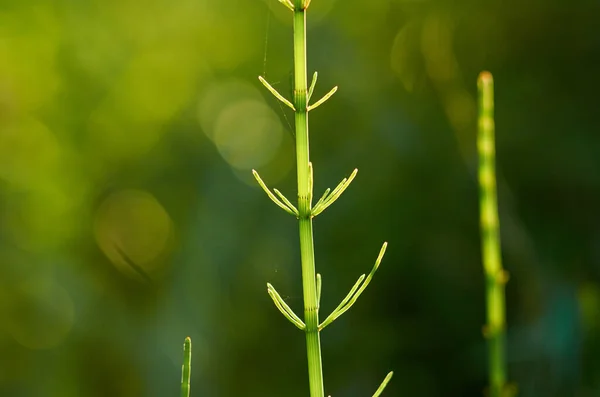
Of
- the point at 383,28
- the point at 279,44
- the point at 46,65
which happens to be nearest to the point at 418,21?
the point at 383,28

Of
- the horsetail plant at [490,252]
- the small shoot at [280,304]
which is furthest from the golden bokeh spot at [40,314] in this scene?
the small shoot at [280,304]

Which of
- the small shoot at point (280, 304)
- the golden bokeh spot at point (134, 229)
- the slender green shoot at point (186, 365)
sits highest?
the golden bokeh spot at point (134, 229)

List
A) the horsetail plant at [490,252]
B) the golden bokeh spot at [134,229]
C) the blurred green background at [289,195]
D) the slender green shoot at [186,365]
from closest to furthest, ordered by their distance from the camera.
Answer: the slender green shoot at [186,365] < the horsetail plant at [490,252] < the blurred green background at [289,195] < the golden bokeh spot at [134,229]

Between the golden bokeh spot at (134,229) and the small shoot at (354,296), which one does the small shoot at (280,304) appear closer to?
the small shoot at (354,296)

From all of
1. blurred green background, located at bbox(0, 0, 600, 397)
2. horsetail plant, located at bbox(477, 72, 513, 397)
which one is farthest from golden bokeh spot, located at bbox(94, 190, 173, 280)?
horsetail plant, located at bbox(477, 72, 513, 397)

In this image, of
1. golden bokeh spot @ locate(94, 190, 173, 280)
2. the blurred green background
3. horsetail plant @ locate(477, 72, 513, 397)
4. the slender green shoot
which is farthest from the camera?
golden bokeh spot @ locate(94, 190, 173, 280)

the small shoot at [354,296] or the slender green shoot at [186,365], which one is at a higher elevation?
the small shoot at [354,296]

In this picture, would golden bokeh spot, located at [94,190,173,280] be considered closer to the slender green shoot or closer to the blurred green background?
the blurred green background

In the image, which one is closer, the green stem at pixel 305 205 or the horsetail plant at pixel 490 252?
the green stem at pixel 305 205

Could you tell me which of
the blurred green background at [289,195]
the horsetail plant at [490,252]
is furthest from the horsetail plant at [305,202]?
the blurred green background at [289,195]

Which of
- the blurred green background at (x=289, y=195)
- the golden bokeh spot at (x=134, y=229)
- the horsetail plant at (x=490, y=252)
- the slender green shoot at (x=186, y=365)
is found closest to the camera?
the slender green shoot at (x=186, y=365)
